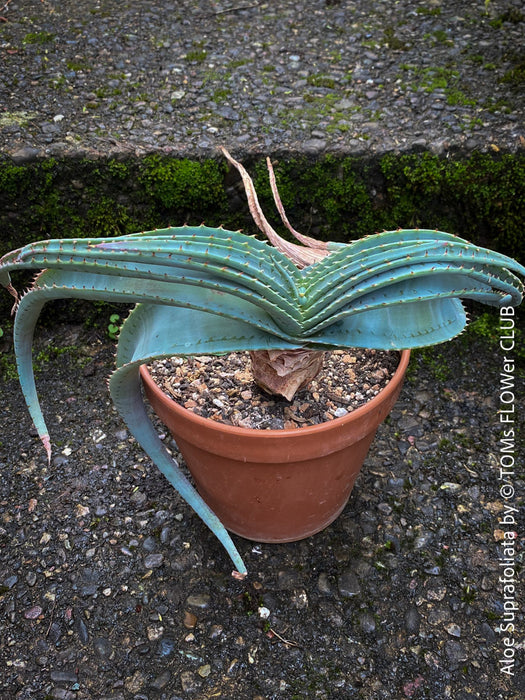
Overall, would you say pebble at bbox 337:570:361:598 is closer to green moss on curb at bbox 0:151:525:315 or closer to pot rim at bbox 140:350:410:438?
pot rim at bbox 140:350:410:438

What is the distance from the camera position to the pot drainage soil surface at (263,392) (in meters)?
1.52

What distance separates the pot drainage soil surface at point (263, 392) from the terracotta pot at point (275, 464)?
0.26 ft

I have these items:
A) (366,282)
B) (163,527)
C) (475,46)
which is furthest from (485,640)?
(475,46)

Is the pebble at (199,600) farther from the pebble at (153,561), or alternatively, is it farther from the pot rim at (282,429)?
the pot rim at (282,429)

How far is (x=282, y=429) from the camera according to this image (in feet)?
4.55

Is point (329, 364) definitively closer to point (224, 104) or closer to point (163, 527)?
point (163, 527)

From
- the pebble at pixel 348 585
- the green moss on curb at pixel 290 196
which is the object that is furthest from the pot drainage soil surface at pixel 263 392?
the green moss on curb at pixel 290 196

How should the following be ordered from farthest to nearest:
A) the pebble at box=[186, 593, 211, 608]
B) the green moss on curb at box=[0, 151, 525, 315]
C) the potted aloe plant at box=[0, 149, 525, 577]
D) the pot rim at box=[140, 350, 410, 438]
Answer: the green moss on curb at box=[0, 151, 525, 315] < the pebble at box=[186, 593, 211, 608] < the pot rim at box=[140, 350, 410, 438] < the potted aloe plant at box=[0, 149, 525, 577]

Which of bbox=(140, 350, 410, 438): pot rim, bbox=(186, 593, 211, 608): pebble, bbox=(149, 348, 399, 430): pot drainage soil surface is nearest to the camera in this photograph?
bbox=(140, 350, 410, 438): pot rim

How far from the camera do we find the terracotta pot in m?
1.39

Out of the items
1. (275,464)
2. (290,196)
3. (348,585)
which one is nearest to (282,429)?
(275,464)

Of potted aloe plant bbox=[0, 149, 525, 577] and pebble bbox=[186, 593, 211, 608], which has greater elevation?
potted aloe plant bbox=[0, 149, 525, 577]

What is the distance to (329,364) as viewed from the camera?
168 centimetres

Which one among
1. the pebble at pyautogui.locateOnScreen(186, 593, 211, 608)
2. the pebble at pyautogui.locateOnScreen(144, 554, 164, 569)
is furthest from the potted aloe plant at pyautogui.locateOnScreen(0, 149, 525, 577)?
the pebble at pyautogui.locateOnScreen(144, 554, 164, 569)
